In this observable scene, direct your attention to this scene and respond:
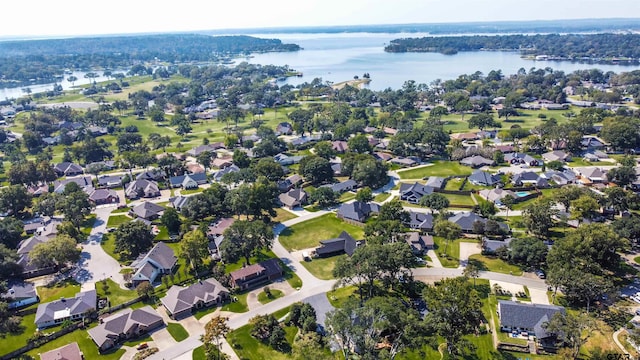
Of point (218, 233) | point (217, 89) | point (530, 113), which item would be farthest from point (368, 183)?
point (217, 89)

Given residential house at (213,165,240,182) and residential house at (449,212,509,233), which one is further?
residential house at (213,165,240,182)

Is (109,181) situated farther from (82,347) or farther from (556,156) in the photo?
(556,156)

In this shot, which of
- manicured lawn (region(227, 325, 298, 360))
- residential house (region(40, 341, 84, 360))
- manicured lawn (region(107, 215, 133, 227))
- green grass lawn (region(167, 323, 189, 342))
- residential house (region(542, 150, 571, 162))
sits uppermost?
residential house (region(542, 150, 571, 162))

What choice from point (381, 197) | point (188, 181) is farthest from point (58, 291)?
point (381, 197)

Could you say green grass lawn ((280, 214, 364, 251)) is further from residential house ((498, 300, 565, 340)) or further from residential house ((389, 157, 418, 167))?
residential house ((389, 157, 418, 167))

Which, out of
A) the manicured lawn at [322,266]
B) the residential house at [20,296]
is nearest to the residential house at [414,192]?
the manicured lawn at [322,266]

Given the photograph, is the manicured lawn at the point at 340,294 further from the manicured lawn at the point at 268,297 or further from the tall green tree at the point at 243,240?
the tall green tree at the point at 243,240

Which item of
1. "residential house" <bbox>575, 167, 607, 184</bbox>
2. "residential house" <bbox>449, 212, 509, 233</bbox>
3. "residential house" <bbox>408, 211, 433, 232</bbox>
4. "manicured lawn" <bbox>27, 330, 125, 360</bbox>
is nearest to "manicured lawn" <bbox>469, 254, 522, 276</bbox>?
"residential house" <bbox>449, 212, 509, 233</bbox>
